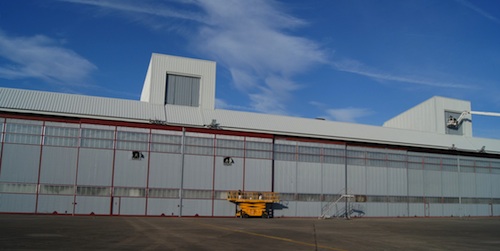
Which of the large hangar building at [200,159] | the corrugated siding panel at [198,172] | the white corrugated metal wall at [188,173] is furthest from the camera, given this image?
the corrugated siding panel at [198,172]

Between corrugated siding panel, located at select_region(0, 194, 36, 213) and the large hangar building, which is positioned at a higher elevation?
the large hangar building

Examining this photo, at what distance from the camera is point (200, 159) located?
164 ft

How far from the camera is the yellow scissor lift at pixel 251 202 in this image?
1967 inches

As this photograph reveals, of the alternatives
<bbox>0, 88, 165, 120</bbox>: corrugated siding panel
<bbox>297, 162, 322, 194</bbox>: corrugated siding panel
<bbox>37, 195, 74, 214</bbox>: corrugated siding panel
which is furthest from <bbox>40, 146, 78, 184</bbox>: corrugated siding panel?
<bbox>297, 162, 322, 194</bbox>: corrugated siding panel

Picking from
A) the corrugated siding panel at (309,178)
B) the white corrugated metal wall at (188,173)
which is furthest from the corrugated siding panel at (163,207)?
the corrugated siding panel at (309,178)

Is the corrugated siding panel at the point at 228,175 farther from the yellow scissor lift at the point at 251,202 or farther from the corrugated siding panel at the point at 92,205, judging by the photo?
the corrugated siding panel at the point at 92,205

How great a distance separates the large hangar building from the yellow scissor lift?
2.61 ft

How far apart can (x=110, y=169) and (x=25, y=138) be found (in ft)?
27.8

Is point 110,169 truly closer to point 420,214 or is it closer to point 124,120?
point 124,120

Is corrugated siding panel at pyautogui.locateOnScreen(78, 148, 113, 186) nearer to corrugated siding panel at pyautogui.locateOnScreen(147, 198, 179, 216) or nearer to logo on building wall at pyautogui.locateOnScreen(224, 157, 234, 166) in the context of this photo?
corrugated siding panel at pyautogui.locateOnScreen(147, 198, 179, 216)

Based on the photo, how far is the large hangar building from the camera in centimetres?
4456

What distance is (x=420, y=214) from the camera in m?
61.0

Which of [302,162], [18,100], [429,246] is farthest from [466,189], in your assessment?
[18,100]

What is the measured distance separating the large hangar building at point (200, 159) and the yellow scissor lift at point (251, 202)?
796 mm
